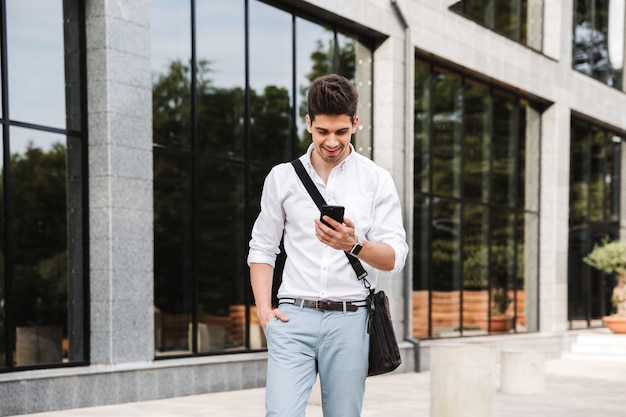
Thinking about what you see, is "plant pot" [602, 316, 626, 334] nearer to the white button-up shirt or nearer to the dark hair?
the white button-up shirt

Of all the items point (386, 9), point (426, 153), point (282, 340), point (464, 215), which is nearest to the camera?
point (282, 340)

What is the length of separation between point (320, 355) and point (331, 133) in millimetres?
916

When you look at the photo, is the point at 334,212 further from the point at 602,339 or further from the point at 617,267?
the point at 617,267

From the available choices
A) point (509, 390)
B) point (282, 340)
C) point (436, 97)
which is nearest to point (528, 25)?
point (436, 97)

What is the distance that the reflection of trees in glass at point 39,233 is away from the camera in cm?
1289

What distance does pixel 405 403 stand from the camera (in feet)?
37.8

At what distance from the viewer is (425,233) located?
57.4ft

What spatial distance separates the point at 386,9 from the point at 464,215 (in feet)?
16.2

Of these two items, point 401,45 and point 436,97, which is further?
point 436,97

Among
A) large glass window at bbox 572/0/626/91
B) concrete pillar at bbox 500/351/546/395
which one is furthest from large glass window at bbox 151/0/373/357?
large glass window at bbox 572/0/626/91

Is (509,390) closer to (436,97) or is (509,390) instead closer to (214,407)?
(214,407)

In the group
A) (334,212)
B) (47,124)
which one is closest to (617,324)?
(47,124)

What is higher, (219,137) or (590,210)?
(219,137)

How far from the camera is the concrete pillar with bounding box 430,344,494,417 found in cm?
913
